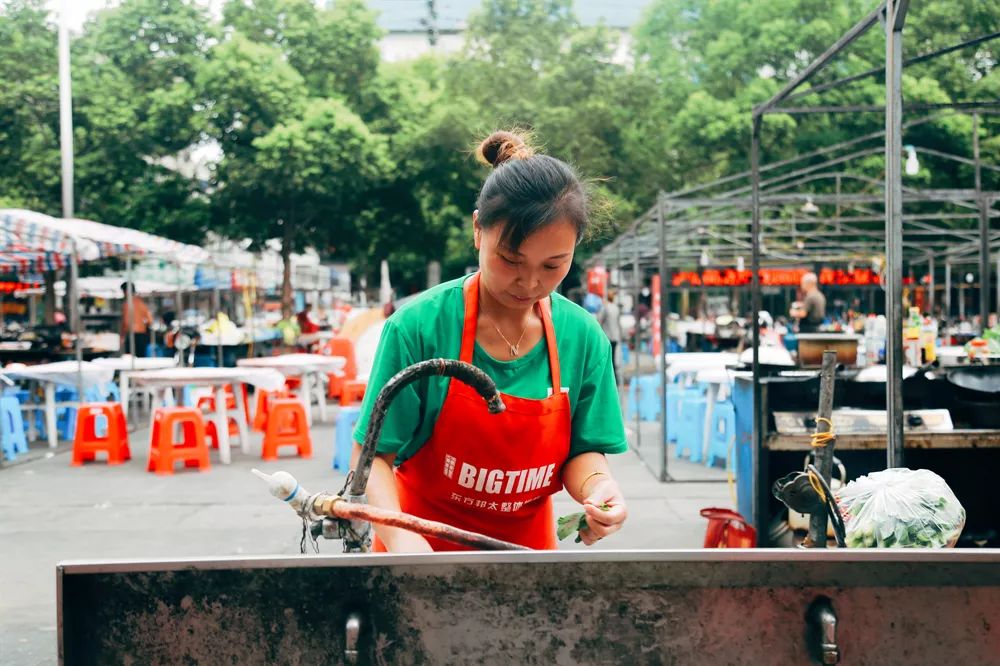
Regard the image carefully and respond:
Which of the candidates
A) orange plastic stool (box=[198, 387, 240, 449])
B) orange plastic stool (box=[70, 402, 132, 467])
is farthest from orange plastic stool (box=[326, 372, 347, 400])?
orange plastic stool (box=[70, 402, 132, 467])

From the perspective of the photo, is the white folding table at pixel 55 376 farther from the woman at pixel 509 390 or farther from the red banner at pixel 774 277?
the red banner at pixel 774 277

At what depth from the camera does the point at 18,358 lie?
12.1 meters

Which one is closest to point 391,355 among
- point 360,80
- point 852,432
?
point 852,432

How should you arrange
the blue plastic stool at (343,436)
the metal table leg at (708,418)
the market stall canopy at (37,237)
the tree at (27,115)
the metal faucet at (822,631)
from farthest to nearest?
the tree at (27,115) < the market stall canopy at (37,237) < the metal table leg at (708,418) < the blue plastic stool at (343,436) < the metal faucet at (822,631)

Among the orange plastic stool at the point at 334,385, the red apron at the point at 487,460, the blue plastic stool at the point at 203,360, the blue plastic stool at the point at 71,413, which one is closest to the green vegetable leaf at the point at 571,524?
the red apron at the point at 487,460

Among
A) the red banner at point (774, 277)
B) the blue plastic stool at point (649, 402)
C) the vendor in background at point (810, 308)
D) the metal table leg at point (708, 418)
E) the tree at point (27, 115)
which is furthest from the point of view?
the red banner at point (774, 277)

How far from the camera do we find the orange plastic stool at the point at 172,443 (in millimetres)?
8703

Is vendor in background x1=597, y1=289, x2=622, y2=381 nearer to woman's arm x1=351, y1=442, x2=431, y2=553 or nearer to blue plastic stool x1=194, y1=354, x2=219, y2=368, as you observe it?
blue plastic stool x1=194, y1=354, x2=219, y2=368

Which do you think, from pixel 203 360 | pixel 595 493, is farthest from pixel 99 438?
pixel 595 493

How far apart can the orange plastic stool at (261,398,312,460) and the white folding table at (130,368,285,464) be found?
0.92ft

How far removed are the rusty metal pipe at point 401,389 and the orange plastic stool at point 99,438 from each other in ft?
28.1

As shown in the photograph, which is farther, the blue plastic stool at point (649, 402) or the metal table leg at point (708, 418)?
the blue plastic stool at point (649, 402)

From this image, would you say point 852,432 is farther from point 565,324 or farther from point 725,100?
point 725,100

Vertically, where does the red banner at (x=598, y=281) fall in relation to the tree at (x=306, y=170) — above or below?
below
